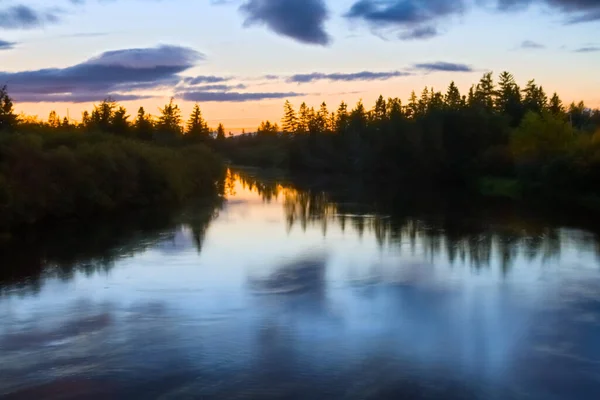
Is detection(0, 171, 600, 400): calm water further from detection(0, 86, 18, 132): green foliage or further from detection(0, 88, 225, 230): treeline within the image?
detection(0, 86, 18, 132): green foliage

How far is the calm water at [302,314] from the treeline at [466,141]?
64.8 ft

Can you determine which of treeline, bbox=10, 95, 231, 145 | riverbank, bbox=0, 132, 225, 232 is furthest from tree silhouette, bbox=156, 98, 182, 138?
riverbank, bbox=0, 132, 225, 232

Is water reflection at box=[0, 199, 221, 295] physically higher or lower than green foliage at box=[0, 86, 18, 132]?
lower

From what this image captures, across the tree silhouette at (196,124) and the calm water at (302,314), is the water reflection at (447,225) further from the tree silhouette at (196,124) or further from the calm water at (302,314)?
the tree silhouette at (196,124)

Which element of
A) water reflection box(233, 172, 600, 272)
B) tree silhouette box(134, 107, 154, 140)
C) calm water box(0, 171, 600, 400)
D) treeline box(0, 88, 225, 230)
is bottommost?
water reflection box(233, 172, 600, 272)

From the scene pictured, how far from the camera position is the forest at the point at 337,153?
114 ft

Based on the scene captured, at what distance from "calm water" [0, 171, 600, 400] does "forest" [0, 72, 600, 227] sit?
4.46 meters

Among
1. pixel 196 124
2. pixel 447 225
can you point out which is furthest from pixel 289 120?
pixel 447 225

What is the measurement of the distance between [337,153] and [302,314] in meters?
80.6

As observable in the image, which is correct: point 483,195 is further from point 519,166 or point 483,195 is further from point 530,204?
point 530,204

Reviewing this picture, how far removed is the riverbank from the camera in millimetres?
31391

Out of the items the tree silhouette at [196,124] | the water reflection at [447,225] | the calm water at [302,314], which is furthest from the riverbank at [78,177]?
the tree silhouette at [196,124]

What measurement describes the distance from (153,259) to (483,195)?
3519cm

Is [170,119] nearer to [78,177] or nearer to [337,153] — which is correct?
[337,153]
